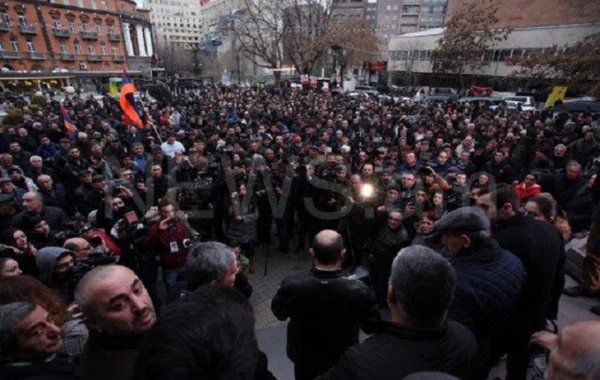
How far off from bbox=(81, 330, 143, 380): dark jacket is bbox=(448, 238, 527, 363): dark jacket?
1.68 metres

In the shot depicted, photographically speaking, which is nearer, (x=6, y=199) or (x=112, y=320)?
(x=112, y=320)

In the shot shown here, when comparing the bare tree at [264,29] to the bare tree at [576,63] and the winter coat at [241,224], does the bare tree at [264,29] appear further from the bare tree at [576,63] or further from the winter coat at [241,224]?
the winter coat at [241,224]

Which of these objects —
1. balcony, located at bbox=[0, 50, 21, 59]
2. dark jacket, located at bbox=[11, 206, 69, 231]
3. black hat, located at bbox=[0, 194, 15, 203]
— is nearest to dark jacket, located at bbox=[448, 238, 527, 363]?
dark jacket, located at bbox=[11, 206, 69, 231]

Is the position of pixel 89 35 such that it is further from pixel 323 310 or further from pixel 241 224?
pixel 323 310

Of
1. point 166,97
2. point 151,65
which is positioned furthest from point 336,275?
point 151,65

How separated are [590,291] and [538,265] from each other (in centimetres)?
297

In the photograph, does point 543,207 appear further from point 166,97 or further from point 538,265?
point 166,97

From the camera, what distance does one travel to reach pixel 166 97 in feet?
76.0

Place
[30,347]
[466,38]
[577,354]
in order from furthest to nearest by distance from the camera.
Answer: [466,38] < [30,347] < [577,354]

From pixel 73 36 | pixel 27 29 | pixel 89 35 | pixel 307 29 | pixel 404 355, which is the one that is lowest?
pixel 404 355

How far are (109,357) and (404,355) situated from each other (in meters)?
1.20

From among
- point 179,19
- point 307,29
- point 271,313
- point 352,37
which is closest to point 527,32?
point 352,37

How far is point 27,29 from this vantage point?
41.1 metres

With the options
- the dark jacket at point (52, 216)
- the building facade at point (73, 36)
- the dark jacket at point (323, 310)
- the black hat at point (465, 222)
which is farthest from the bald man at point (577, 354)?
the building facade at point (73, 36)
